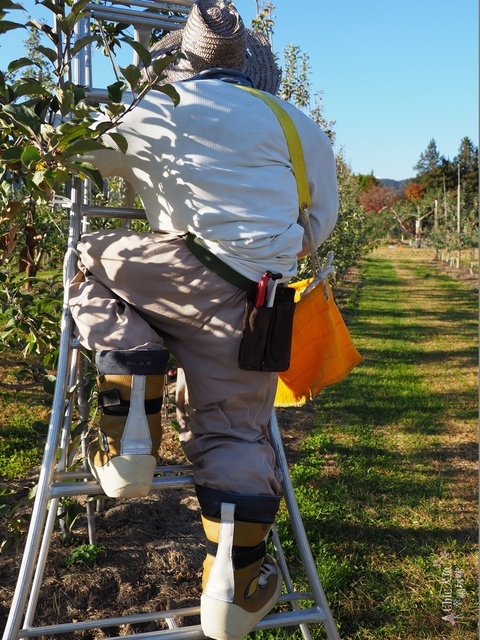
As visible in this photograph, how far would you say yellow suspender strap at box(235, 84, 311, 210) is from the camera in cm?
183

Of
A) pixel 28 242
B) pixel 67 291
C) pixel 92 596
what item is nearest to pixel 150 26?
pixel 28 242

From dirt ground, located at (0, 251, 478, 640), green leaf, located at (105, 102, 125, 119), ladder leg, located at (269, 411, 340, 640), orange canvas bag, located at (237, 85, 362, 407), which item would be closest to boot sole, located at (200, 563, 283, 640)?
ladder leg, located at (269, 411, 340, 640)

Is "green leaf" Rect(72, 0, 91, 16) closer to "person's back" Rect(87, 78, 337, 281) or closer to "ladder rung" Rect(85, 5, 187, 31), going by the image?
"person's back" Rect(87, 78, 337, 281)

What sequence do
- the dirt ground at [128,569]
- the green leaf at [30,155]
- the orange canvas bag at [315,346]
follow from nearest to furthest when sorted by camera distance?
the green leaf at [30,155]
the orange canvas bag at [315,346]
the dirt ground at [128,569]

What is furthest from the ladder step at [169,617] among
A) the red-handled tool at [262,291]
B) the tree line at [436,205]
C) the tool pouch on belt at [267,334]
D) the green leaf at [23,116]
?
the tree line at [436,205]

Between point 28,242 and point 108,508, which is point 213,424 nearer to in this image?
point 28,242

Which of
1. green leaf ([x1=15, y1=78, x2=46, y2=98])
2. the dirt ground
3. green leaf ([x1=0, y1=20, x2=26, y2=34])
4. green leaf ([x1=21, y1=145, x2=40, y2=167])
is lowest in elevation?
the dirt ground

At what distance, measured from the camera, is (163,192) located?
1786 mm

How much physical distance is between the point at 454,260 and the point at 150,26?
Answer: 2408 centimetres

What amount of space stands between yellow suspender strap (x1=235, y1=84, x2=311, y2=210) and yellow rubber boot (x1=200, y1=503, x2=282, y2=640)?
2.74 ft

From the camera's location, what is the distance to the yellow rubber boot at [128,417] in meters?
1.64

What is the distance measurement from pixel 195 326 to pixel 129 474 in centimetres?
39

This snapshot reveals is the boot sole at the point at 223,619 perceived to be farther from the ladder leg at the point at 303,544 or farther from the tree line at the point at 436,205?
the tree line at the point at 436,205

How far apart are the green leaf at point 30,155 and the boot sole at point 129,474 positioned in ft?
2.24
